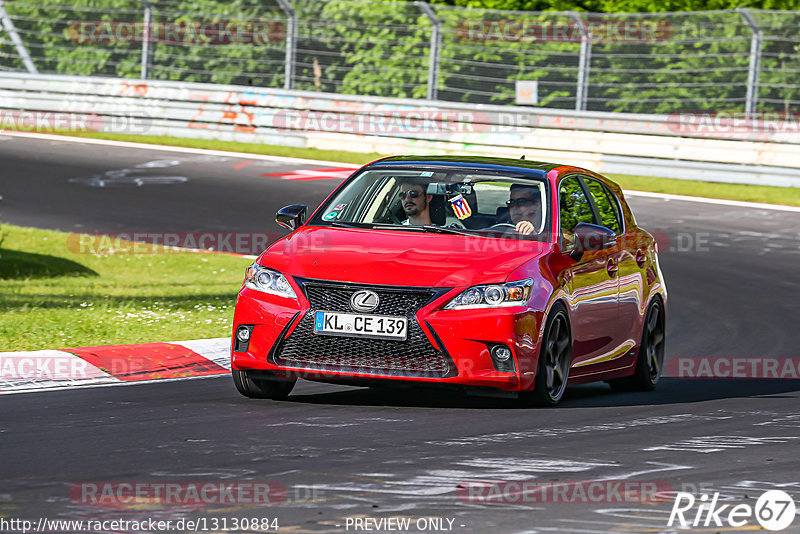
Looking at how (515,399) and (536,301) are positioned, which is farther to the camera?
(515,399)

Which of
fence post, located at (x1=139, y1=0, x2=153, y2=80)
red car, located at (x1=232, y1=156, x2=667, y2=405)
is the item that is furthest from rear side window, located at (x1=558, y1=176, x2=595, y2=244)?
fence post, located at (x1=139, y1=0, x2=153, y2=80)

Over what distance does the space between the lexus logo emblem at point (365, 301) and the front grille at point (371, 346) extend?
0.03m

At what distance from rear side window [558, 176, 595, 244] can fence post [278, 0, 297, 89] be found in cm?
1780

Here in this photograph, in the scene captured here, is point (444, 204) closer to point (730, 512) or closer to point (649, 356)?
point (649, 356)

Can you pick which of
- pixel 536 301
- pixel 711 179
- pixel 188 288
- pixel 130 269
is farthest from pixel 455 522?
pixel 711 179

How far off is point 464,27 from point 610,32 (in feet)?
8.94

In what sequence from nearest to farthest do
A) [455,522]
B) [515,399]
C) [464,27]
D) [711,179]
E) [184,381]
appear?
[455,522] < [515,399] < [184,381] < [711,179] < [464,27]

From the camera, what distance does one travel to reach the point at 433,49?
86.7 feet

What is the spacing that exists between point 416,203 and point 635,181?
15.0 m

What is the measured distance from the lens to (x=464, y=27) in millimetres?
26203

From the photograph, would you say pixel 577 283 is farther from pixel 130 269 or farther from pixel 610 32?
pixel 610 32

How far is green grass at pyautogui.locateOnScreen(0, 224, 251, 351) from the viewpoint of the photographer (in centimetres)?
1181

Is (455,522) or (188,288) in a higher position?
(455,522)

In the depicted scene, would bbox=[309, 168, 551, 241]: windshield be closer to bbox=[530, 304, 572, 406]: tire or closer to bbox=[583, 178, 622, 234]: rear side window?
bbox=[530, 304, 572, 406]: tire
